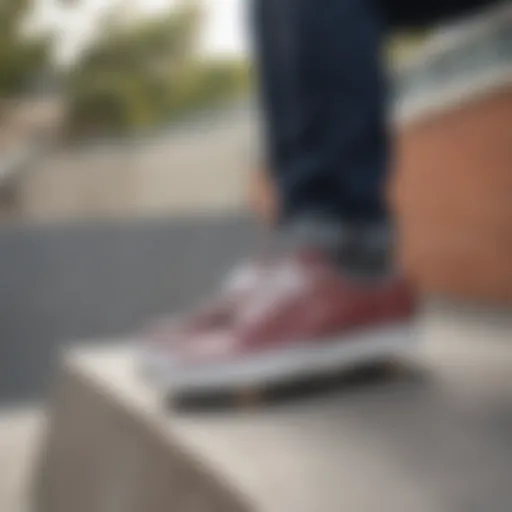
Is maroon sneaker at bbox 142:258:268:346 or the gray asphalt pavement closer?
maroon sneaker at bbox 142:258:268:346

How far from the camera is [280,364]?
26.5 inches

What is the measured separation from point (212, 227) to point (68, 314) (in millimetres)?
286

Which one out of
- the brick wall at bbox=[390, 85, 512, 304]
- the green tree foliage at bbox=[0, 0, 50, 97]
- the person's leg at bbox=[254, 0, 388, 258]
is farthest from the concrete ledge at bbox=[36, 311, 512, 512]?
the green tree foliage at bbox=[0, 0, 50, 97]

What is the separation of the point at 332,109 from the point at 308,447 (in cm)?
25

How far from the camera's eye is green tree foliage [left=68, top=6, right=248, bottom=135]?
1527 millimetres

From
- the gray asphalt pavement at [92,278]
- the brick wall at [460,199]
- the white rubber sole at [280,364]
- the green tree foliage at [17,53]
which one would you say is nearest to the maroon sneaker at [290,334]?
the white rubber sole at [280,364]

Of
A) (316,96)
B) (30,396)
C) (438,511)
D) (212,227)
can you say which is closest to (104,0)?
(212,227)

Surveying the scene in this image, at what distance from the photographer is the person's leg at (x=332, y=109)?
680 mm

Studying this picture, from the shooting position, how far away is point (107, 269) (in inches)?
60.5

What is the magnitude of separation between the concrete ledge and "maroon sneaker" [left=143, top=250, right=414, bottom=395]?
0.03 metres

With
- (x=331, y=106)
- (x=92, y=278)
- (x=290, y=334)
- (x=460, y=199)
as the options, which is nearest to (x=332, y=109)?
(x=331, y=106)

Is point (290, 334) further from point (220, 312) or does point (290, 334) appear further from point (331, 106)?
point (331, 106)

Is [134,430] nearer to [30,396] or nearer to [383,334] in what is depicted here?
[383,334]

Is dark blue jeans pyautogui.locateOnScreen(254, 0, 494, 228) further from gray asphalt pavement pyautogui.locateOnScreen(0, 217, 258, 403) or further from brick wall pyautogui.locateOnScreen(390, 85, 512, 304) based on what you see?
gray asphalt pavement pyautogui.locateOnScreen(0, 217, 258, 403)
